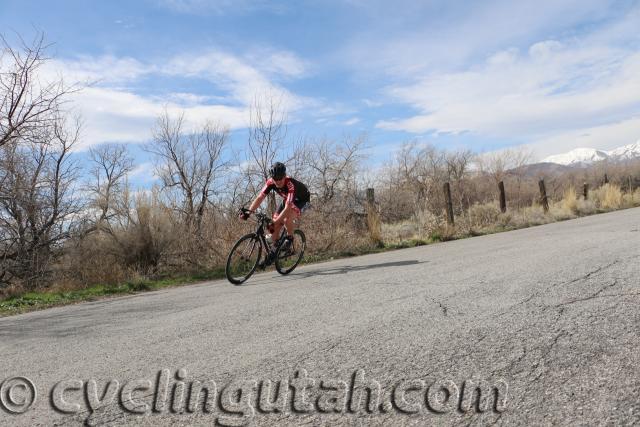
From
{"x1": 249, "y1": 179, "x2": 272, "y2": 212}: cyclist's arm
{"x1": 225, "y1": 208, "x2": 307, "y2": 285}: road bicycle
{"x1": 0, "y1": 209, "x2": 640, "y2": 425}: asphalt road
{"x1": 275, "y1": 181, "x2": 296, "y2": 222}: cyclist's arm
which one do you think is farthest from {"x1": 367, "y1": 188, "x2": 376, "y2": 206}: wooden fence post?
{"x1": 0, "y1": 209, "x2": 640, "y2": 425}: asphalt road

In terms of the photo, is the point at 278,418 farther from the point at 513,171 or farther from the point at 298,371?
the point at 513,171

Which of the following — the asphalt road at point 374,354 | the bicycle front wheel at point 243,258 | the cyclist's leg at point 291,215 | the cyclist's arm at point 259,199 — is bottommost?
the asphalt road at point 374,354

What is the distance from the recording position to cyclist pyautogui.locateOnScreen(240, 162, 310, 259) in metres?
9.52

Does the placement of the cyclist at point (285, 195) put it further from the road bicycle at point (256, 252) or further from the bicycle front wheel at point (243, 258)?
the bicycle front wheel at point (243, 258)

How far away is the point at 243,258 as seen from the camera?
31.0ft

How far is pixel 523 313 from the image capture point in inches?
167

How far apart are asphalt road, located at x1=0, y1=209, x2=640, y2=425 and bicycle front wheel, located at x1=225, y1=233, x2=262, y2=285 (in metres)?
2.44

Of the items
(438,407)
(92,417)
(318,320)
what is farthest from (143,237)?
(438,407)

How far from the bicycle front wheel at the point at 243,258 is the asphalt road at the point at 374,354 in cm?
244

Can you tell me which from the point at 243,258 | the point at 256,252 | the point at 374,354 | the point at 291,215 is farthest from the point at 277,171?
the point at 374,354

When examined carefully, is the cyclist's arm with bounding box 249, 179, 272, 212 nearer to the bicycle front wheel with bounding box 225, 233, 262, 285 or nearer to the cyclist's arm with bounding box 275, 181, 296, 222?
the cyclist's arm with bounding box 275, 181, 296, 222

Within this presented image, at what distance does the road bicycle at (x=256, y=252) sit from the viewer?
9.17 m

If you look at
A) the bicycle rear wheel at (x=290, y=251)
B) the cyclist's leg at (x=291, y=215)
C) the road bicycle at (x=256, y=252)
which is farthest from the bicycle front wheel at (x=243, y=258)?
the cyclist's leg at (x=291, y=215)

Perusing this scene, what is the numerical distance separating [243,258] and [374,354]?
20.3 feet
